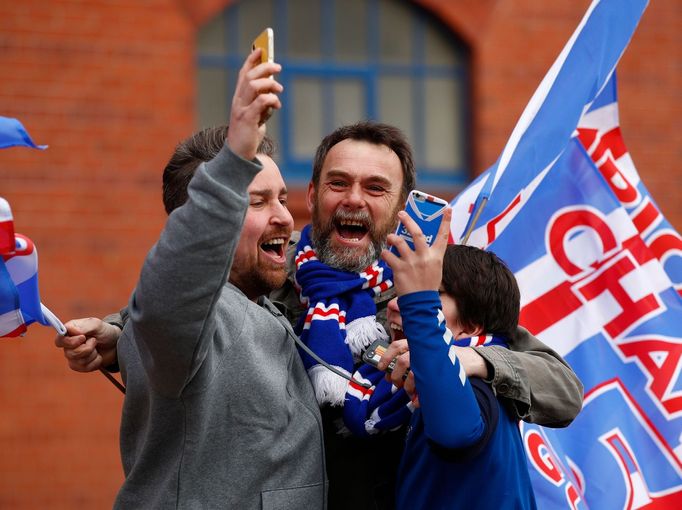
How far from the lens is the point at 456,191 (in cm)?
832

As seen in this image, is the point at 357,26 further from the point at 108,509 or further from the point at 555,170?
the point at 555,170

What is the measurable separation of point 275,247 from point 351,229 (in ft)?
1.58

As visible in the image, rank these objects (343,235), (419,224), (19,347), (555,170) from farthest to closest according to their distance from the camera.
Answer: (19,347) < (555,170) < (343,235) < (419,224)

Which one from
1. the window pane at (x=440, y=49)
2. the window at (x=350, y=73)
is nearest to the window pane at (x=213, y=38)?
the window at (x=350, y=73)

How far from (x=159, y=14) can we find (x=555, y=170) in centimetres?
404

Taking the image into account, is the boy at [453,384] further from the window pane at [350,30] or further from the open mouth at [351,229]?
the window pane at [350,30]

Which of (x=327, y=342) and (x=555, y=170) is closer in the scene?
(x=327, y=342)

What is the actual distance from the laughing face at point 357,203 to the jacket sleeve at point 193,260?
3.66ft

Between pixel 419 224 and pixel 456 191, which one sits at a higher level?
pixel 419 224

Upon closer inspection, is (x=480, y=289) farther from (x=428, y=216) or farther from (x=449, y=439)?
(x=449, y=439)

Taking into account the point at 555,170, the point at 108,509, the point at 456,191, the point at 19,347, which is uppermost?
the point at 555,170

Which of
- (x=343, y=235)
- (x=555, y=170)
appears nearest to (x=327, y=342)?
(x=343, y=235)

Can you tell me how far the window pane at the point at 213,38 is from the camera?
8008 mm

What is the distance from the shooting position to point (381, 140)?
3.84m
